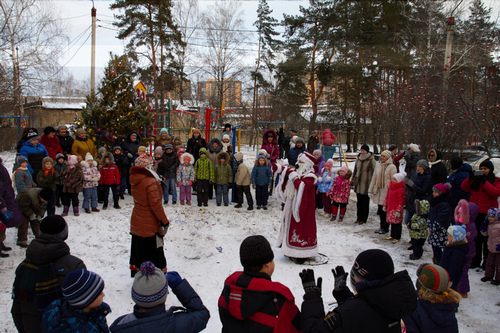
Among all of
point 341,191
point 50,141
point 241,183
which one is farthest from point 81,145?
point 341,191

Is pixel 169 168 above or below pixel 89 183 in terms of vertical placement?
above

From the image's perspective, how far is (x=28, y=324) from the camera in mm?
2936

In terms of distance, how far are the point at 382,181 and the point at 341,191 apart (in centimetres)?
113

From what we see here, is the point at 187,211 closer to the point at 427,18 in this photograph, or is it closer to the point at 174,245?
the point at 174,245

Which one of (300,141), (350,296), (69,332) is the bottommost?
(69,332)

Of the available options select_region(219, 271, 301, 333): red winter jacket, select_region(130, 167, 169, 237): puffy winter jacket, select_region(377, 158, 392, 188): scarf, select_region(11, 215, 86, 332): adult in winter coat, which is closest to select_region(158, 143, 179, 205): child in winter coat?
select_region(130, 167, 169, 237): puffy winter jacket

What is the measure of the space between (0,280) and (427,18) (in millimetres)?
22354

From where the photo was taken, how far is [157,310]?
224 cm

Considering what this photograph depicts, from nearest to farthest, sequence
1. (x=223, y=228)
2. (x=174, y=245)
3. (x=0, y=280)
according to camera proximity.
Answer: (x=0, y=280) → (x=174, y=245) → (x=223, y=228)

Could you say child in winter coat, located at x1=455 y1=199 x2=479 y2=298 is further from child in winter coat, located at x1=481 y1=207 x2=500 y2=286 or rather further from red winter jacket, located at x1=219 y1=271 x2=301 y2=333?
red winter jacket, located at x1=219 y1=271 x2=301 y2=333

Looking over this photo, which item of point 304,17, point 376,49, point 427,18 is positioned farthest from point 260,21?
point 427,18

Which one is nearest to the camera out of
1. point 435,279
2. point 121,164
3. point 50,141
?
point 435,279

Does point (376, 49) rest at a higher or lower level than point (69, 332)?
higher

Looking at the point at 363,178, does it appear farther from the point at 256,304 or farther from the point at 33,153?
the point at 33,153
